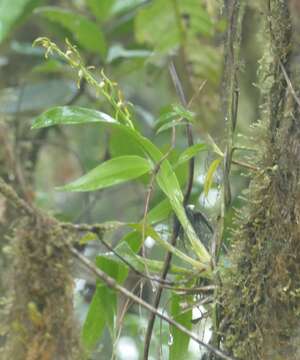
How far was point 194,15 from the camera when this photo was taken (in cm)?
241

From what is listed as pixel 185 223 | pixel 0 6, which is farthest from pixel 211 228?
pixel 0 6

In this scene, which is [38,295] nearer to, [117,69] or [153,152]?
[153,152]

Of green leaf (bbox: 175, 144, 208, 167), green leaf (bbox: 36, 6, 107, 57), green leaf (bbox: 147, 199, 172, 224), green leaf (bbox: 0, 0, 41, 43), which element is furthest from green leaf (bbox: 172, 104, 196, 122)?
green leaf (bbox: 36, 6, 107, 57)

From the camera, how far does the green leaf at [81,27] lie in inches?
93.3

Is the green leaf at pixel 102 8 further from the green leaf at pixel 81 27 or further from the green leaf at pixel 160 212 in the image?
the green leaf at pixel 160 212

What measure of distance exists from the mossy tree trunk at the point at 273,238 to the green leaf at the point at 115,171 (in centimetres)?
Answer: 17

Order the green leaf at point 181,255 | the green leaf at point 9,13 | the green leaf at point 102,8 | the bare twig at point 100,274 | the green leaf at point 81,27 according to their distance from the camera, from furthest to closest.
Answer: the green leaf at point 102,8 < the green leaf at point 81,27 < the green leaf at point 9,13 < the green leaf at point 181,255 < the bare twig at point 100,274

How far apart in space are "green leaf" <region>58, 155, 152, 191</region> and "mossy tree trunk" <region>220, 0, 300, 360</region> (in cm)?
17

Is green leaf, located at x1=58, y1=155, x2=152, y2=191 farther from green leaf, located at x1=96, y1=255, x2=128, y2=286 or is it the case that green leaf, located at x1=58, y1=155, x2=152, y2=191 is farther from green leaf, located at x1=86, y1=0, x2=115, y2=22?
green leaf, located at x1=86, y1=0, x2=115, y2=22

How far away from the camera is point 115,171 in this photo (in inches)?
51.6

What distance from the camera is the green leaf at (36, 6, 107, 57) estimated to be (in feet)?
7.77

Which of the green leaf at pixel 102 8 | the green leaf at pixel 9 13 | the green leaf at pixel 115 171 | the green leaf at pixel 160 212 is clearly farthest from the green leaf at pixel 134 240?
the green leaf at pixel 102 8

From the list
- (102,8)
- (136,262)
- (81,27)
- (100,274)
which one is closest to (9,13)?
(81,27)

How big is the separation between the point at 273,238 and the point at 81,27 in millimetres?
1343
